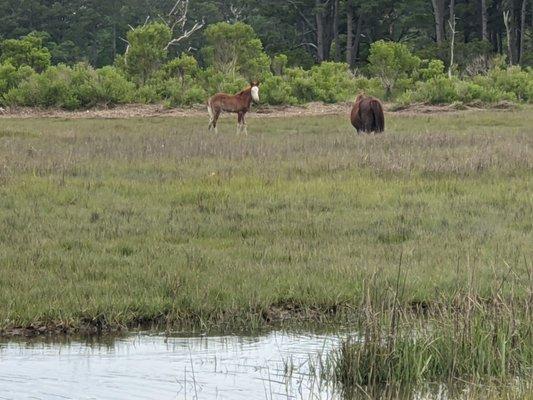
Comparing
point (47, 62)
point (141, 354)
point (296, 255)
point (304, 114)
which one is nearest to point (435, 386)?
point (141, 354)

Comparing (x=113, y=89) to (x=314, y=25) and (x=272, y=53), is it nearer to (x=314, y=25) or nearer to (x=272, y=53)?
(x=272, y=53)

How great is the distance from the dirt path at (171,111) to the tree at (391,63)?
761 cm

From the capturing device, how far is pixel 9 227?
38.8 feet

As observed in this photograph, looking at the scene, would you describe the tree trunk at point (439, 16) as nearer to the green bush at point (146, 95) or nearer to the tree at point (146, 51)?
the tree at point (146, 51)

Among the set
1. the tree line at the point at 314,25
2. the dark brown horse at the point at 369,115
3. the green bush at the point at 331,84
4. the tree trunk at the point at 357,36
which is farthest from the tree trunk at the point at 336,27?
the dark brown horse at the point at 369,115

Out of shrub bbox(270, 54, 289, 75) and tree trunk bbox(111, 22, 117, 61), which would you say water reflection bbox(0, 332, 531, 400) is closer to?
shrub bbox(270, 54, 289, 75)

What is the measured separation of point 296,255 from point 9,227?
10.9 ft

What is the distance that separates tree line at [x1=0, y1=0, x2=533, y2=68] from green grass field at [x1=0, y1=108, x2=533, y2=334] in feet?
118

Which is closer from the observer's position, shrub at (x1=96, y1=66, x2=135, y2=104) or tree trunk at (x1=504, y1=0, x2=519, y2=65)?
shrub at (x1=96, y1=66, x2=135, y2=104)

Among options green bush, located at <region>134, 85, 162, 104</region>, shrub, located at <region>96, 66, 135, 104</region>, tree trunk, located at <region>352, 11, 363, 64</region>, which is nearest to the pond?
shrub, located at <region>96, 66, 135, 104</region>

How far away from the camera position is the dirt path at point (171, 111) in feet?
105

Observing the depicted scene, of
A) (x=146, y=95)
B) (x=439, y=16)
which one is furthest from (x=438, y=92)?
(x=439, y=16)

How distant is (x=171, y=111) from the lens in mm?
32938

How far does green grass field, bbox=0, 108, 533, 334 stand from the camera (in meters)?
9.12
